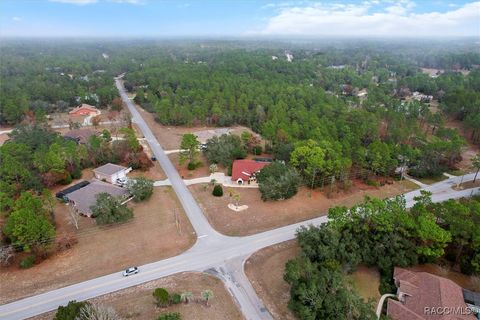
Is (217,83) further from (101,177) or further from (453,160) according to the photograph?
(453,160)

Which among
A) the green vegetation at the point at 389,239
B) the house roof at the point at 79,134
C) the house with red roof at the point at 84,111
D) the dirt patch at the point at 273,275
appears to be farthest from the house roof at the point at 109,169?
the house with red roof at the point at 84,111

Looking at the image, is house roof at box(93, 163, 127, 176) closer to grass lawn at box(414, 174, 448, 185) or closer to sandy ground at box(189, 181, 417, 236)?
sandy ground at box(189, 181, 417, 236)

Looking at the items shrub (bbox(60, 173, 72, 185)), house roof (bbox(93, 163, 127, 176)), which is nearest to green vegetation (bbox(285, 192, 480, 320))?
house roof (bbox(93, 163, 127, 176))

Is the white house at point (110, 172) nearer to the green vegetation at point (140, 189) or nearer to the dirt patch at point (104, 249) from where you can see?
the green vegetation at point (140, 189)

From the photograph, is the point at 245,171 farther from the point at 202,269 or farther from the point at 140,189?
the point at 202,269

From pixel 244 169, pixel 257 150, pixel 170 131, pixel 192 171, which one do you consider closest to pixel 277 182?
pixel 244 169

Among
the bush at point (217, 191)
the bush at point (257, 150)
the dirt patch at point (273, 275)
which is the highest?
the bush at point (257, 150)

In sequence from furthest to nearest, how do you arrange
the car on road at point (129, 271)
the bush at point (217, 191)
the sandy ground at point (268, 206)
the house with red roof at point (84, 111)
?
the house with red roof at point (84, 111), the bush at point (217, 191), the sandy ground at point (268, 206), the car on road at point (129, 271)

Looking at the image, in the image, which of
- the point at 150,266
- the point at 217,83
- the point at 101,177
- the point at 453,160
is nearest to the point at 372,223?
the point at 150,266
